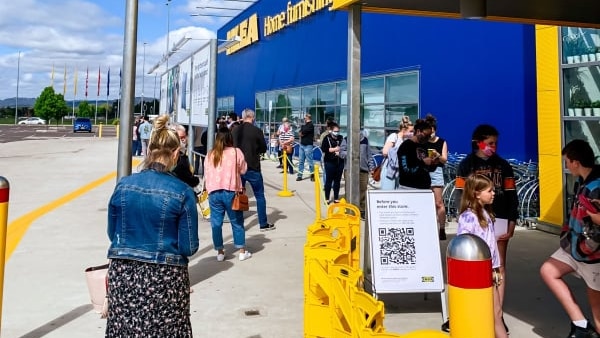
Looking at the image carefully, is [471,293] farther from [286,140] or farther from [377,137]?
[286,140]

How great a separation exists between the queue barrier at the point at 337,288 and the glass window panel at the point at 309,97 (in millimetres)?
15766

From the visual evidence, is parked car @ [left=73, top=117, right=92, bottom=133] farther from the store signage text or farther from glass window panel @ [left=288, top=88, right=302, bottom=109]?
glass window panel @ [left=288, top=88, right=302, bottom=109]

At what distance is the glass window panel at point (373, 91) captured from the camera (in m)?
15.8

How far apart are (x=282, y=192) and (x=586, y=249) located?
30.9ft

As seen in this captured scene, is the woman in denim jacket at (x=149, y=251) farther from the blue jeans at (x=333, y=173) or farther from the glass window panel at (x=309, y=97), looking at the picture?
the glass window panel at (x=309, y=97)

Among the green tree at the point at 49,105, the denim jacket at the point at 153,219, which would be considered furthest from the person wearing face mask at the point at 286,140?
the green tree at the point at 49,105

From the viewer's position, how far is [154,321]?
2912 millimetres

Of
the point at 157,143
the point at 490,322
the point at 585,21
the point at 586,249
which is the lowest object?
the point at 586,249

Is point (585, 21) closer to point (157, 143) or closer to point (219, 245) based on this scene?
point (219, 245)

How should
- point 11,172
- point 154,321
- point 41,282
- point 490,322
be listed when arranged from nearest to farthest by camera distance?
point 490,322
point 154,321
point 41,282
point 11,172

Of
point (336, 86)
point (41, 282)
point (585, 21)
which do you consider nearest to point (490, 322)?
point (41, 282)

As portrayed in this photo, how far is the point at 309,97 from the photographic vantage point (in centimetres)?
2138

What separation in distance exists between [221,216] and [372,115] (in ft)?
33.7

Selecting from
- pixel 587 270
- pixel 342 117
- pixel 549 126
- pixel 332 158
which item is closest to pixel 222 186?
pixel 587 270
